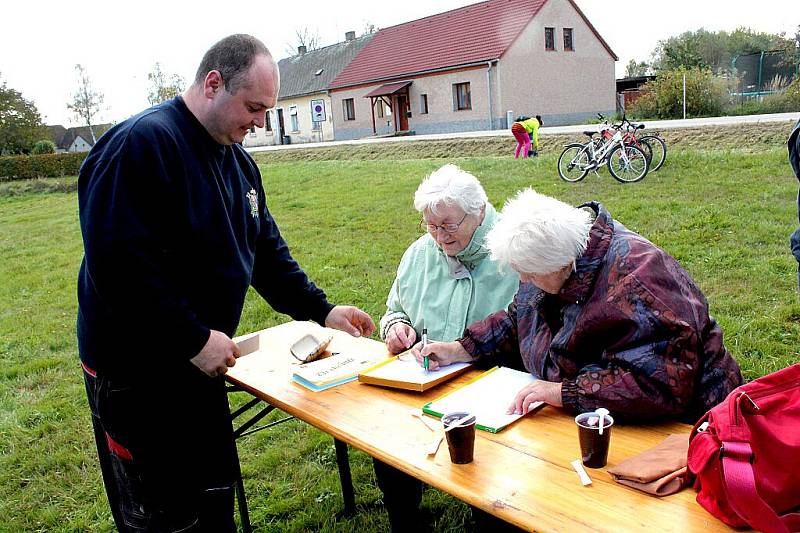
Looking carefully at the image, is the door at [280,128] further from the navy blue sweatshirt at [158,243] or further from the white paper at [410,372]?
the navy blue sweatshirt at [158,243]

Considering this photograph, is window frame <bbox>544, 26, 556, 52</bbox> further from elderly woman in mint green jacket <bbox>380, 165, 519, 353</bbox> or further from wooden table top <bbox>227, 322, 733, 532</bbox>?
wooden table top <bbox>227, 322, 733, 532</bbox>

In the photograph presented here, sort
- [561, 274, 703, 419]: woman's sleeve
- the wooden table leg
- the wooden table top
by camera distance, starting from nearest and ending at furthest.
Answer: the wooden table top, [561, 274, 703, 419]: woman's sleeve, the wooden table leg

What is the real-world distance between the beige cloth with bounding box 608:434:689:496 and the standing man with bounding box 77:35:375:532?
1221 millimetres

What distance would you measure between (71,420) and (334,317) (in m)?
2.63

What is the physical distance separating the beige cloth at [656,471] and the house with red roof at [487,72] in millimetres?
24277

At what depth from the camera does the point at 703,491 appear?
4.75 ft

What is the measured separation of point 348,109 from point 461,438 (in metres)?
32.6

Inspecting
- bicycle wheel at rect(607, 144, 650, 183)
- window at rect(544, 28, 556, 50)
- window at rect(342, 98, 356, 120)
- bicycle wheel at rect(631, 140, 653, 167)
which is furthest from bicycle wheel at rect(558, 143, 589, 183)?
window at rect(342, 98, 356, 120)

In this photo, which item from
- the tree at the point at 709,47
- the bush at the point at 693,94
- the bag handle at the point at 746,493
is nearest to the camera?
the bag handle at the point at 746,493

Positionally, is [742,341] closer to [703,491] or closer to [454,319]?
[454,319]

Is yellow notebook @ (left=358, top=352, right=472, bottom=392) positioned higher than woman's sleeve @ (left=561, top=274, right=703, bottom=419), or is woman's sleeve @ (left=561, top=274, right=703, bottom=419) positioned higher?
woman's sleeve @ (left=561, top=274, right=703, bottom=419)

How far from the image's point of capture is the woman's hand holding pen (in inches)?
97.4

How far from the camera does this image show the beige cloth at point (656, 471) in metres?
1.54

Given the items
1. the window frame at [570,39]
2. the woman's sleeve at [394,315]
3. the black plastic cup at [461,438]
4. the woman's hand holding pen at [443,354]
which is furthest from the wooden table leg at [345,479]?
the window frame at [570,39]
